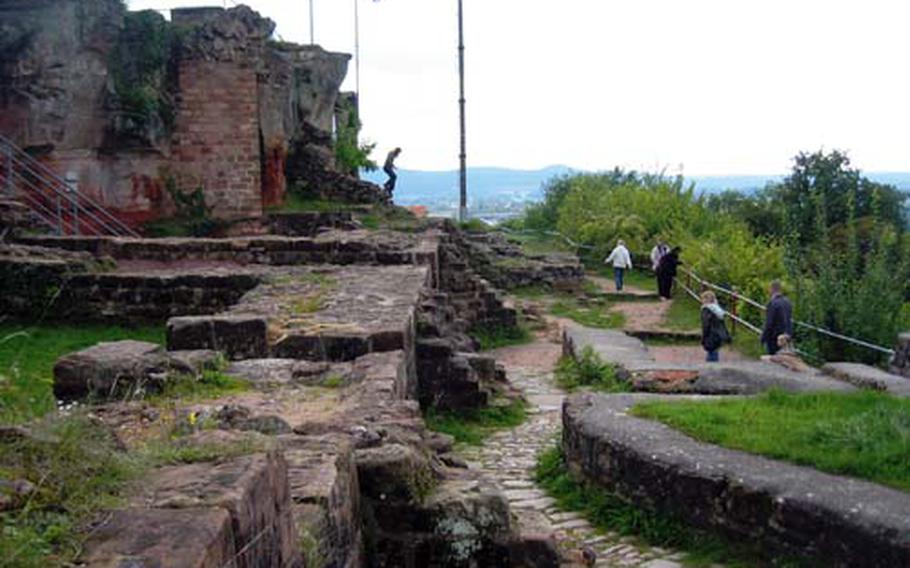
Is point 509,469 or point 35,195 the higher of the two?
point 35,195

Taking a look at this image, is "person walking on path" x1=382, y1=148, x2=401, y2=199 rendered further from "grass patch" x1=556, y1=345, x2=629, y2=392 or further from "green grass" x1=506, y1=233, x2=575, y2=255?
"grass patch" x1=556, y1=345, x2=629, y2=392

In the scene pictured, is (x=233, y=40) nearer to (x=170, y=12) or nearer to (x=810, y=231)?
(x=170, y=12)

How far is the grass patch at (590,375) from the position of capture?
419 inches

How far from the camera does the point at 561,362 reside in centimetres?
1371

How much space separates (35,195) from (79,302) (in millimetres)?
8472

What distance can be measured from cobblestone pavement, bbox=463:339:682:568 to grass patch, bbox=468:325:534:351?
1.79m

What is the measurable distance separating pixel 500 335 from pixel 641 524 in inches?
401

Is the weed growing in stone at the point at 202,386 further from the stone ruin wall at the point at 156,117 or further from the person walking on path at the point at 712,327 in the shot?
the stone ruin wall at the point at 156,117

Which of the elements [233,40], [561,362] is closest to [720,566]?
[561,362]

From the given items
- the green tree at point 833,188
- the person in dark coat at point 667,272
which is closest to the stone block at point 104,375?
the person in dark coat at point 667,272

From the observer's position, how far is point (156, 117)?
2044 centimetres

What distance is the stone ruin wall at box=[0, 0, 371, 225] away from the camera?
1920 cm

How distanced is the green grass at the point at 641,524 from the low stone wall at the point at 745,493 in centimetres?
7

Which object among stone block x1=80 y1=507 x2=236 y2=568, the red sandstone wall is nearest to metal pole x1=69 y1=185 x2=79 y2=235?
the red sandstone wall
